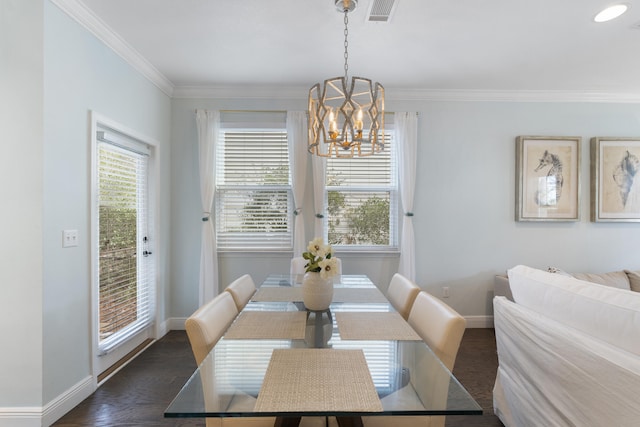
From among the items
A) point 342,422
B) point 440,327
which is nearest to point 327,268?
point 440,327

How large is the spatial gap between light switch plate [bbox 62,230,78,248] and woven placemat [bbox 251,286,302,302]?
1.25 m

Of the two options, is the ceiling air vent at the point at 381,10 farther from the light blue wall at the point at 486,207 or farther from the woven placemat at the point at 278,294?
the woven placemat at the point at 278,294

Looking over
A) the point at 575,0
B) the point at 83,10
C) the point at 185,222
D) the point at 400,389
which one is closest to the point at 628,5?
the point at 575,0

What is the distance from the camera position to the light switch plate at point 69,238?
2162 mm

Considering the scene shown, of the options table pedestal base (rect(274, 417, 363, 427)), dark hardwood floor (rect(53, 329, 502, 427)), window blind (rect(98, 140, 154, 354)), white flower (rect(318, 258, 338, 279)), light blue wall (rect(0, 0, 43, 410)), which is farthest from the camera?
window blind (rect(98, 140, 154, 354))

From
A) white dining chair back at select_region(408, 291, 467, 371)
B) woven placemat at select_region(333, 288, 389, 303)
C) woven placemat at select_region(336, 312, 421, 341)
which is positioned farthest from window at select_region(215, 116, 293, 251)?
white dining chair back at select_region(408, 291, 467, 371)

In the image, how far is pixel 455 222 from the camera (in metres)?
3.79

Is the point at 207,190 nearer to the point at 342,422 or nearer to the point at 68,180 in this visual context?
the point at 68,180

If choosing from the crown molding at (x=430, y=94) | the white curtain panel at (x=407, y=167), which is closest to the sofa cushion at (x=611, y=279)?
the white curtain panel at (x=407, y=167)

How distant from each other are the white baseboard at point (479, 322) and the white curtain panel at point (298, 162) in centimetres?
201

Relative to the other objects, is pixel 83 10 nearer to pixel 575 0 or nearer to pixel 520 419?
pixel 575 0

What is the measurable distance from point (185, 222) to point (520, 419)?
10.9 feet

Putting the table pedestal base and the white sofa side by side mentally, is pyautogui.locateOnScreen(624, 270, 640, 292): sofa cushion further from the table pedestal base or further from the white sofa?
the table pedestal base

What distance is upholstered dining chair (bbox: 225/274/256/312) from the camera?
6.64 ft
